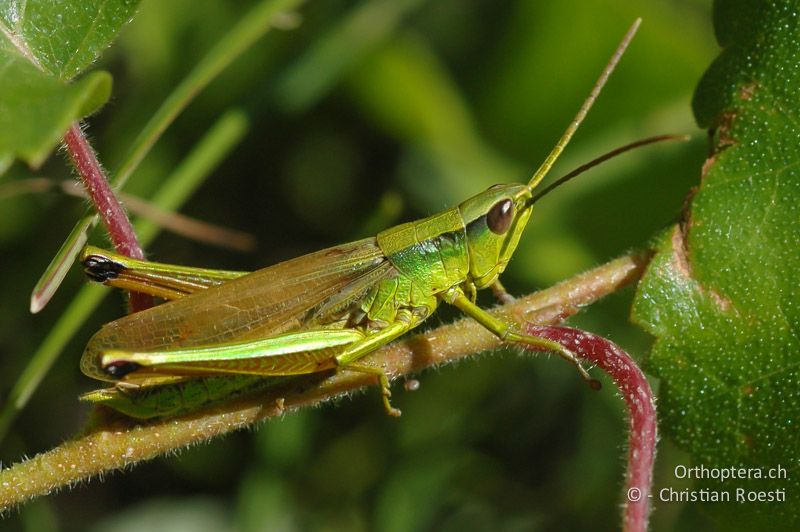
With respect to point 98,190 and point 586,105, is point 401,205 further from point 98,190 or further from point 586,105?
point 98,190

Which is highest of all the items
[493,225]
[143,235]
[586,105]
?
[586,105]

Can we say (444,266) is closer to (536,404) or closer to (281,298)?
(281,298)

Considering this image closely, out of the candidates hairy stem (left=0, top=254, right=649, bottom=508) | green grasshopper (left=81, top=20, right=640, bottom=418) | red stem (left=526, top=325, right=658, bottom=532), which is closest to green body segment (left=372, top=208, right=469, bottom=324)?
green grasshopper (left=81, top=20, right=640, bottom=418)

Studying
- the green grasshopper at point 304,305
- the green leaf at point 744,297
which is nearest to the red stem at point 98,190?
the green grasshopper at point 304,305

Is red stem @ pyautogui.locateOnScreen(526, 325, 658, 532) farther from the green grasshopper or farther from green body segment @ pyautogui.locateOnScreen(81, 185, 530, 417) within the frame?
green body segment @ pyautogui.locateOnScreen(81, 185, 530, 417)

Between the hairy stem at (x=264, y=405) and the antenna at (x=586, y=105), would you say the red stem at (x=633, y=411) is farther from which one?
the antenna at (x=586, y=105)

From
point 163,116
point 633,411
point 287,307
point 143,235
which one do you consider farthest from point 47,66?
point 633,411

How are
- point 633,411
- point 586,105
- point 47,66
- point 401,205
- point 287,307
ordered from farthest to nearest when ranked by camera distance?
point 401,205 → point 287,307 → point 586,105 → point 47,66 → point 633,411
